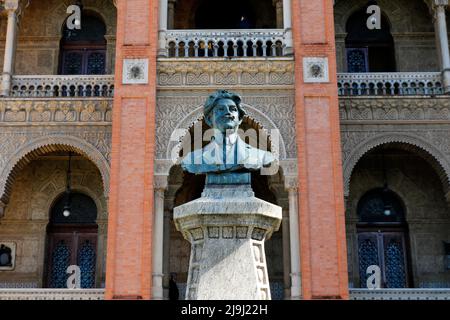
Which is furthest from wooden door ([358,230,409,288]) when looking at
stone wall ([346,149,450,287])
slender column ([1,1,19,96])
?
slender column ([1,1,19,96])

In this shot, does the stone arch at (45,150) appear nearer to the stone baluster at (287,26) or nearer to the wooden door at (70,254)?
the wooden door at (70,254)

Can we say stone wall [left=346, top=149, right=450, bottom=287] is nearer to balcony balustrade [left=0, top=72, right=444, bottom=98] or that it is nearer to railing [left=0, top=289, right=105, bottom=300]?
balcony balustrade [left=0, top=72, right=444, bottom=98]

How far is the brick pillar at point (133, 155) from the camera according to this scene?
13.3 meters

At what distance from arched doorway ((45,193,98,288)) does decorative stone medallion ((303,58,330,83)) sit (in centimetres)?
626

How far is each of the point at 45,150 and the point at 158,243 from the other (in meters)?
3.63

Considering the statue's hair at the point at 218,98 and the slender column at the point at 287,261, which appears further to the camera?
the slender column at the point at 287,261

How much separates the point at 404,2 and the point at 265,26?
3700 millimetres

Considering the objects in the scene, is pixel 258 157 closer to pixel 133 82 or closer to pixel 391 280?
pixel 133 82

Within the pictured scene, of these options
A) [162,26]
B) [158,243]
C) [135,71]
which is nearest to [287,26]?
[162,26]

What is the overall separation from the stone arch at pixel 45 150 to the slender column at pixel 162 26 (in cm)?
256

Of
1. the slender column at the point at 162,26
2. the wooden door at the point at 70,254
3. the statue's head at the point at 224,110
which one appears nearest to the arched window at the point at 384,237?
the slender column at the point at 162,26

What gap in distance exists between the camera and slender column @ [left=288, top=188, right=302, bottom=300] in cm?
1344

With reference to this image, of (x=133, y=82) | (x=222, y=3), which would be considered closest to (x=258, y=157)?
(x=133, y=82)

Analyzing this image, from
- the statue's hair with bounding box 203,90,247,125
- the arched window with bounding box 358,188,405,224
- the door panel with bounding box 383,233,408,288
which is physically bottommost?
the statue's hair with bounding box 203,90,247,125
